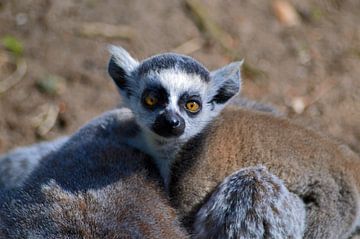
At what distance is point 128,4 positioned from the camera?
9.20 m

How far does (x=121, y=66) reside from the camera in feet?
19.5

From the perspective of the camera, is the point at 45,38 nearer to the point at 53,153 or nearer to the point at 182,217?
the point at 53,153

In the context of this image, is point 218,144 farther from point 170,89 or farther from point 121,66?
point 121,66

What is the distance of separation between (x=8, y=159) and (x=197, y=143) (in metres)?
2.15

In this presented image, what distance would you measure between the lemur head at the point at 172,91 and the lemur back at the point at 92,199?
32 cm

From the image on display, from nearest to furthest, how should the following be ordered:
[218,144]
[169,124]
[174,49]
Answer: [169,124] → [218,144] → [174,49]

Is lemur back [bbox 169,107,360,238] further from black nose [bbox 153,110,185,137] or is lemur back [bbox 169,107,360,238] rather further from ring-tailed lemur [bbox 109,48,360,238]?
black nose [bbox 153,110,185,137]

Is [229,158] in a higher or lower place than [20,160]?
higher

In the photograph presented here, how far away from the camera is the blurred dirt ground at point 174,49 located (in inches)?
322

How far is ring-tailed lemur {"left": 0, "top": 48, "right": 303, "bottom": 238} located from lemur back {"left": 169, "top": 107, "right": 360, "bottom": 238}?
11 cm

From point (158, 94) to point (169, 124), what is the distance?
12.2 inches

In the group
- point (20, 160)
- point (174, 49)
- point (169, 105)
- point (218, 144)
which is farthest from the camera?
point (174, 49)

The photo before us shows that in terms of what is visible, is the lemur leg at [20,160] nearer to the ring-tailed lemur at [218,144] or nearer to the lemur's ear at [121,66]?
the lemur's ear at [121,66]

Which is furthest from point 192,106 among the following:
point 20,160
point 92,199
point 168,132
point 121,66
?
point 20,160
